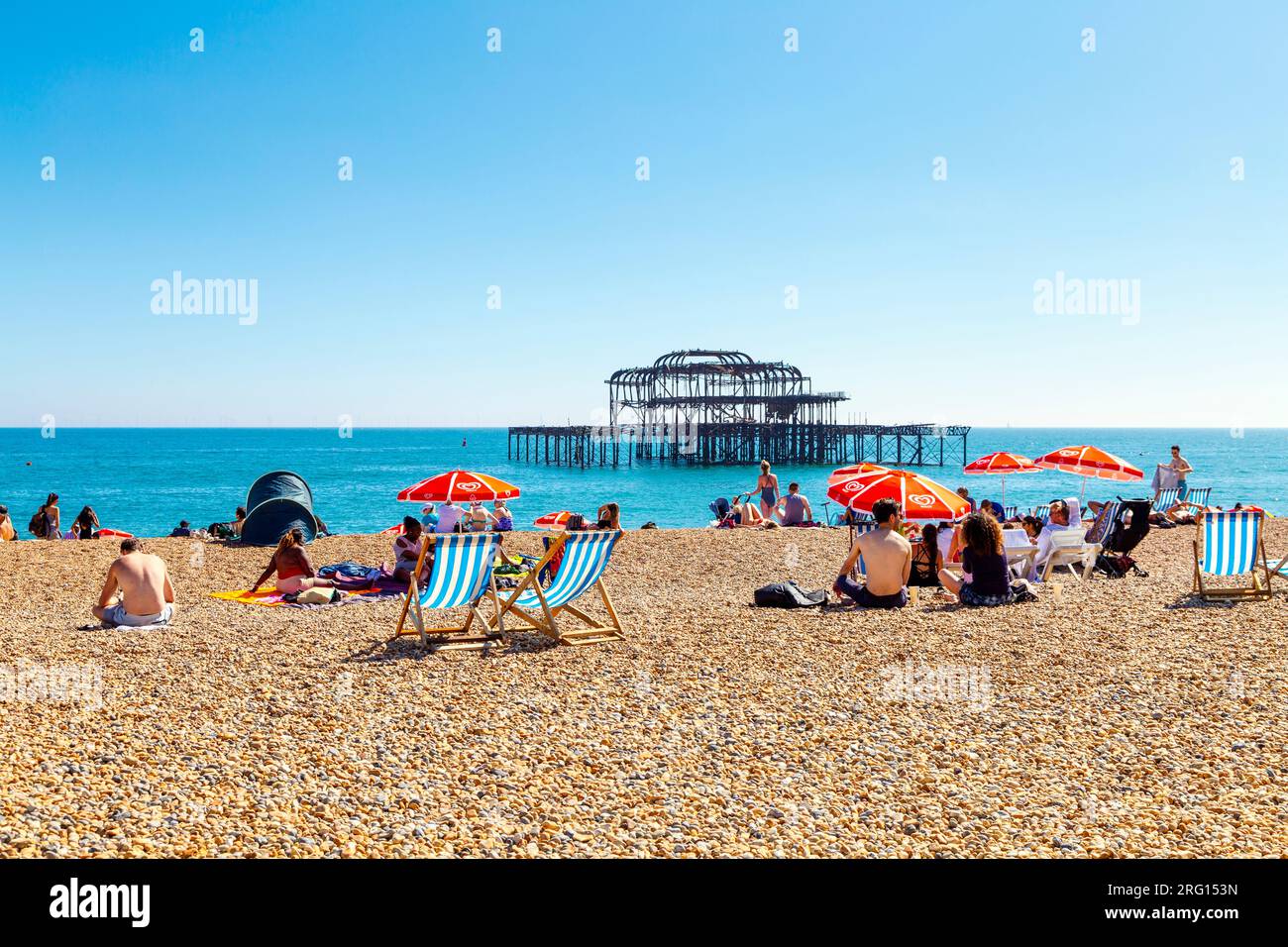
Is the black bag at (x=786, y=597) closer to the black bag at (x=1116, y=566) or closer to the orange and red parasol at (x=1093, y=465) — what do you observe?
the black bag at (x=1116, y=566)

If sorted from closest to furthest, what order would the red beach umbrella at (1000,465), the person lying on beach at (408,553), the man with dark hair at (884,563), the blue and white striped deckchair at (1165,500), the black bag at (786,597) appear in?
the man with dark hair at (884,563), the black bag at (786,597), the person lying on beach at (408,553), the red beach umbrella at (1000,465), the blue and white striped deckchair at (1165,500)

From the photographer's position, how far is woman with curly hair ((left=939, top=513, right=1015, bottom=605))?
763 centimetres

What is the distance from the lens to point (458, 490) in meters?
11.2

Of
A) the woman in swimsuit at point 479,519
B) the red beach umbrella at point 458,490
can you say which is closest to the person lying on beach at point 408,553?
the red beach umbrella at point 458,490

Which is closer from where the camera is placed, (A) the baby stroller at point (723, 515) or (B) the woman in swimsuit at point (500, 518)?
(B) the woman in swimsuit at point (500, 518)

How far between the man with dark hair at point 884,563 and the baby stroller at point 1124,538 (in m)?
3.42

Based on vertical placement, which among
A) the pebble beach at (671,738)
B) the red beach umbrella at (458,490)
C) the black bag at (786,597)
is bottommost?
the pebble beach at (671,738)

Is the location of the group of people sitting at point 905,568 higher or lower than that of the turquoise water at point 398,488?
higher

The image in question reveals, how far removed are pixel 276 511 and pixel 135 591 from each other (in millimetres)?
7136

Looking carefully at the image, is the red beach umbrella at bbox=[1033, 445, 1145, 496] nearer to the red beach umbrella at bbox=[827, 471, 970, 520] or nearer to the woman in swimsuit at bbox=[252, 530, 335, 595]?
the red beach umbrella at bbox=[827, 471, 970, 520]

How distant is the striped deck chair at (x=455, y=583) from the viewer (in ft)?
20.5

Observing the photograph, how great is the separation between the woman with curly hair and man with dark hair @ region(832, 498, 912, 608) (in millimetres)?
536
